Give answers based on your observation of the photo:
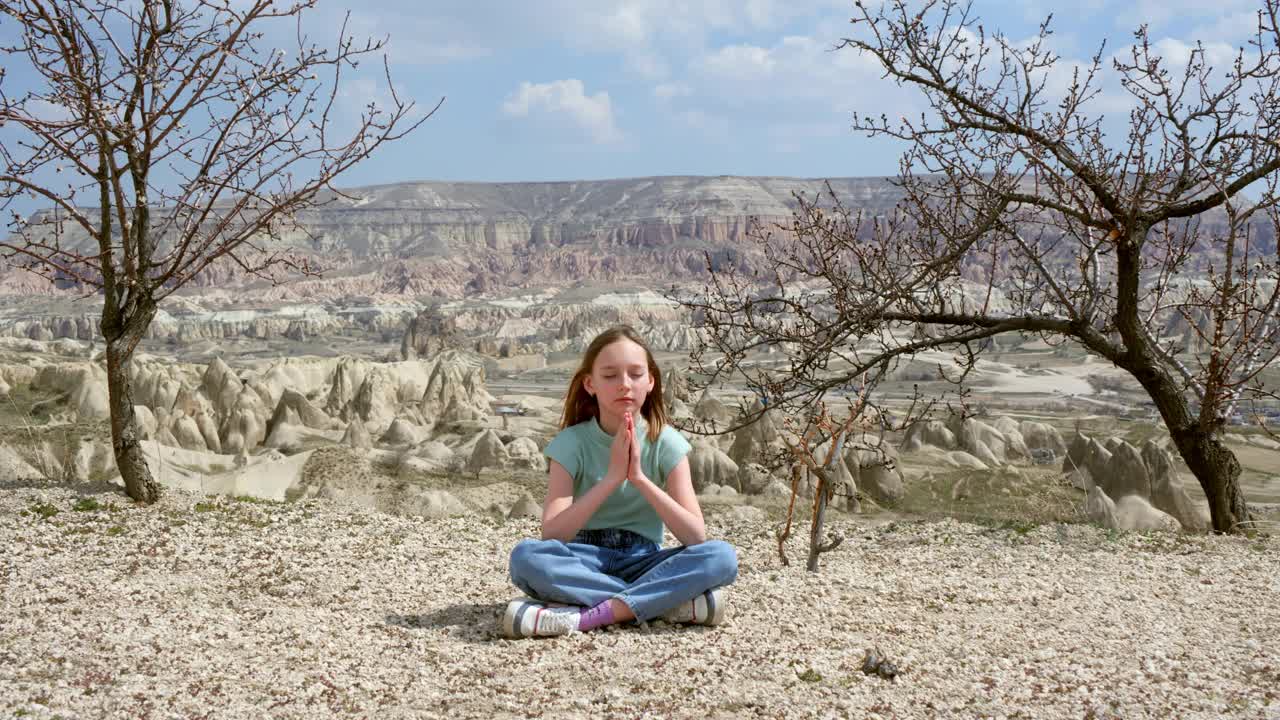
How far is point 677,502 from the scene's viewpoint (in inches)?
156

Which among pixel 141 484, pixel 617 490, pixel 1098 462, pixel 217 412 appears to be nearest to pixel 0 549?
pixel 141 484

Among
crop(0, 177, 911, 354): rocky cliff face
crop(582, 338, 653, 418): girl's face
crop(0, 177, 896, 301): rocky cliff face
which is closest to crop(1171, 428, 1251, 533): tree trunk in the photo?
crop(582, 338, 653, 418): girl's face

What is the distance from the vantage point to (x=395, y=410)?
96.2 ft

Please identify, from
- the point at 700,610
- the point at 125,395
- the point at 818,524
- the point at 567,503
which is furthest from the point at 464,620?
the point at 125,395

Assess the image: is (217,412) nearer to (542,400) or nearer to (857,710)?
(542,400)

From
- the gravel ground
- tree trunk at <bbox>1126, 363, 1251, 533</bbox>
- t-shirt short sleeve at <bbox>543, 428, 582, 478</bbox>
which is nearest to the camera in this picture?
the gravel ground

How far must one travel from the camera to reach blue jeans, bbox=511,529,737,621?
3877 mm

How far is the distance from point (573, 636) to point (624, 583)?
302mm

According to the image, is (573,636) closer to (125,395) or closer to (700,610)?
(700,610)

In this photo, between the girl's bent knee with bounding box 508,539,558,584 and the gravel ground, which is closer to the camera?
the gravel ground

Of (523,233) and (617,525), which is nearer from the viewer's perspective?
(617,525)

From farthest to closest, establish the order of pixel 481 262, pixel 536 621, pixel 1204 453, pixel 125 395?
1. pixel 481 262
2. pixel 1204 453
3. pixel 125 395
4. pixel 536 621

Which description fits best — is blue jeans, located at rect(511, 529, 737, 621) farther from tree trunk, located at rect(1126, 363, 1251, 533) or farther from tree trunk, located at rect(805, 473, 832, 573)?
tree trunk, located at rect(1126, 363, 1251, 533)

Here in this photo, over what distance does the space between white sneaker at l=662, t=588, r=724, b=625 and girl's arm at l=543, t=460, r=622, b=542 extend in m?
0.46
